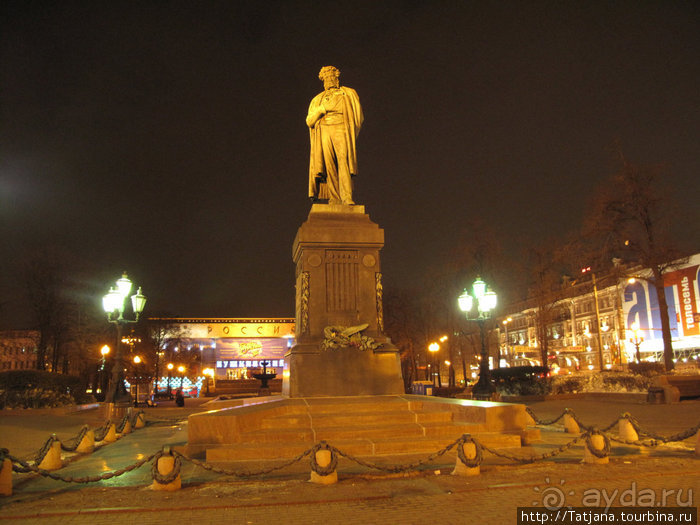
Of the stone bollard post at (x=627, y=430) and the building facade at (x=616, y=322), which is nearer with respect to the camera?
the stone bollard post at (x=627, y=430)

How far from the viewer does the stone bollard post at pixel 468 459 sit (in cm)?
752

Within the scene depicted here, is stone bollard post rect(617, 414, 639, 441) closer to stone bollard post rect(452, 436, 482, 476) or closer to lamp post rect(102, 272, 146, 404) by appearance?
stone bollard post rect(452, 436, 482, 476)

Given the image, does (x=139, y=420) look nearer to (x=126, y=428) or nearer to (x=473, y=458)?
(x=126, y=428)

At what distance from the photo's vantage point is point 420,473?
7.66 metres

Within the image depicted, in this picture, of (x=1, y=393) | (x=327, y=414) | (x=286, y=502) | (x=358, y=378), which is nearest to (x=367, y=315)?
(x=358, y=378)

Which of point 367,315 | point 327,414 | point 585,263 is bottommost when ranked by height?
point 327,414

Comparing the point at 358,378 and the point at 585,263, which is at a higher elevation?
the point at 585,263

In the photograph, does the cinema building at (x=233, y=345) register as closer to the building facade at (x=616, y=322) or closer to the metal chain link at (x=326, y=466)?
the building facade at (x=616, y=322)

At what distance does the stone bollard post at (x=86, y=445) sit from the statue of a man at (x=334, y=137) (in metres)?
7.70

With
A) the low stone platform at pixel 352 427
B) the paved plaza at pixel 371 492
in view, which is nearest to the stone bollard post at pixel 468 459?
the paved plaza at pixel 371 492

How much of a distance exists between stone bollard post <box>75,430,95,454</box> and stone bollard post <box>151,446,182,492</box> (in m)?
5.04

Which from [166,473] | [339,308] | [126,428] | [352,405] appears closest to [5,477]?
[166,473]

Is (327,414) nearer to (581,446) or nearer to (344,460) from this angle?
(344,460)

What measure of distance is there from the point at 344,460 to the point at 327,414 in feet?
5.13
